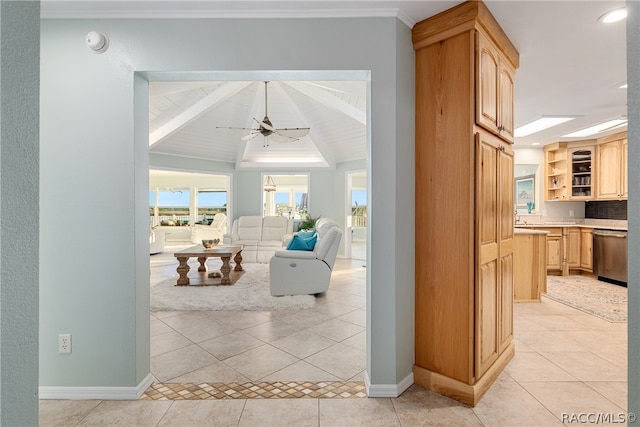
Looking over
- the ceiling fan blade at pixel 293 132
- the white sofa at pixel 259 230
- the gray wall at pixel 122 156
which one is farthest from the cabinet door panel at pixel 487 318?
the white sofa at pixel 259 230

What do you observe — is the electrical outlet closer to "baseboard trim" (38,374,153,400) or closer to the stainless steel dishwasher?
"baseboard trim" (38,374,153,400)

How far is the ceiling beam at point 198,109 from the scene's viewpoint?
5.42 meters

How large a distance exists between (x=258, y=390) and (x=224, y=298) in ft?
7.38

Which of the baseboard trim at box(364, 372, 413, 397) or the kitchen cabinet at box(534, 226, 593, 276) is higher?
the kitchen cabinet at box(534, 226, 593, 276)

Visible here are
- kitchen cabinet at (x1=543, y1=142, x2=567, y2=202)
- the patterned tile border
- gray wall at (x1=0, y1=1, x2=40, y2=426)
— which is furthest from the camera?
kitchen cabinet at (x1=543, y1=142, x2=567, y2=202)

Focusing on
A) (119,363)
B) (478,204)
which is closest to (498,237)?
(478,204)

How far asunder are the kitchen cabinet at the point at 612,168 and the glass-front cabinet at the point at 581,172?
0.18 meters

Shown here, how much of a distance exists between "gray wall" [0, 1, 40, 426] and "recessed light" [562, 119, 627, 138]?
246 inches

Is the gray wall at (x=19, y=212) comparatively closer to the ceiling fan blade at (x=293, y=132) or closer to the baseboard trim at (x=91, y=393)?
the baseboard trim at (x=91, y=393)

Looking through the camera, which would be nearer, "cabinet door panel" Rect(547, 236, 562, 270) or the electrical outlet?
the electrical outlet

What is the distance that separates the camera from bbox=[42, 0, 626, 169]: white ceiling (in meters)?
2.07

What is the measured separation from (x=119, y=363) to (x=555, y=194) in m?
7.32

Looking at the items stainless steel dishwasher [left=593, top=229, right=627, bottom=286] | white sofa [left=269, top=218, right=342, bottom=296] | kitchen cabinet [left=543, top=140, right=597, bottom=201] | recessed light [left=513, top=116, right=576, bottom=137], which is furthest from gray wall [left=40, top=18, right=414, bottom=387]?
kitchen cabinet [left=543, top=140, right=597, bottom=201]

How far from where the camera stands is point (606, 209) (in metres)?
5.98
